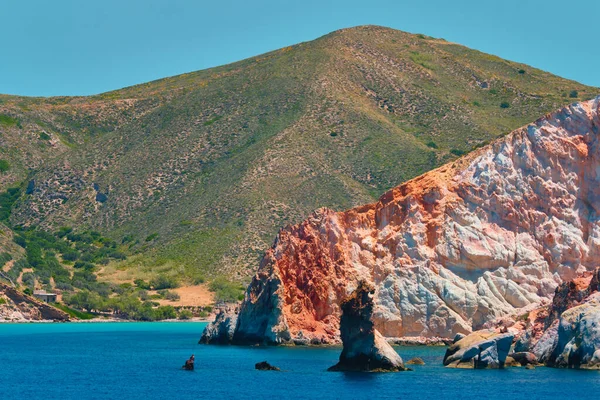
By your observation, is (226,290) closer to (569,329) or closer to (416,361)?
(416,361)

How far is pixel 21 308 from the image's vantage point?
134 meters

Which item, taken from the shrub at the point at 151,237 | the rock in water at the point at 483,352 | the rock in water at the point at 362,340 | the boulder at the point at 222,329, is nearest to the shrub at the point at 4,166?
the shrub at the point at 151,237

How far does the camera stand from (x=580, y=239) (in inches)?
3073

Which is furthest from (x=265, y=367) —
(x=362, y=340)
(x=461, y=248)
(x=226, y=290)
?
(x=226, y=290)

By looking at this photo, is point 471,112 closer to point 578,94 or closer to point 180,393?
point 578,94

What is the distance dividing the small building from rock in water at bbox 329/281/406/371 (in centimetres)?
8649

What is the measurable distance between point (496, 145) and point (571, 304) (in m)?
21.5

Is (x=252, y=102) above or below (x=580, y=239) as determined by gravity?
above

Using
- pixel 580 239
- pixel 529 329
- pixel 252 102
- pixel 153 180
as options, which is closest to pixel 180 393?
pixel 529 329

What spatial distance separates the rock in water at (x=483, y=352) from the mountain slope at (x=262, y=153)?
7741 centimetres

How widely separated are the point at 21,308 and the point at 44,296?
6.45 m

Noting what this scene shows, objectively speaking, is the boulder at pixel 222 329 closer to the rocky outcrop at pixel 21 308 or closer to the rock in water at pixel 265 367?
the rock in water at pixel 265 367

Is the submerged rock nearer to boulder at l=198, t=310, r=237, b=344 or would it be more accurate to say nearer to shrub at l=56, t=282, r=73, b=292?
boulder at l=198, t=310, r=237, b=344

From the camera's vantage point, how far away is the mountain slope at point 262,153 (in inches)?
5910
